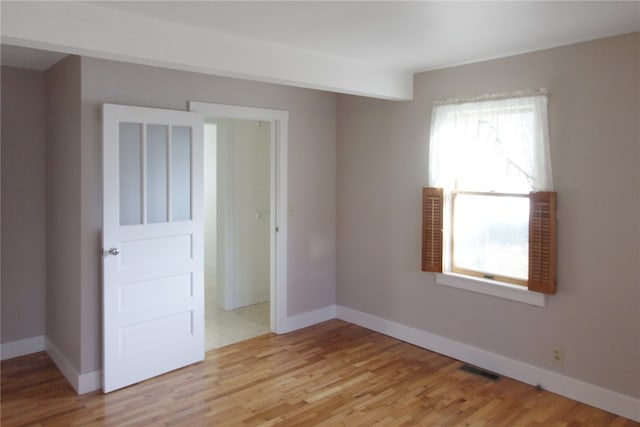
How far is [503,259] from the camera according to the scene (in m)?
3.72

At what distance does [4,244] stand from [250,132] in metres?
2.66

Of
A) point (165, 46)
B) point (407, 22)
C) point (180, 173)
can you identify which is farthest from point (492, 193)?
point (165, 46)

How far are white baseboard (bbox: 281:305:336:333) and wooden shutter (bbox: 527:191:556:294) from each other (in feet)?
7.32

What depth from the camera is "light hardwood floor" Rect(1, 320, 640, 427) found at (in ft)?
10.1

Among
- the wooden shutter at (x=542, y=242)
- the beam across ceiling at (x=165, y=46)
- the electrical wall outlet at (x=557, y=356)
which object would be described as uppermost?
the beam across ceiling at (x=165, y=46)

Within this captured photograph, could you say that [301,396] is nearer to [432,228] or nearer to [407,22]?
[432,228]

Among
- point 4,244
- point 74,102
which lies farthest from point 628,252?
point 4,244

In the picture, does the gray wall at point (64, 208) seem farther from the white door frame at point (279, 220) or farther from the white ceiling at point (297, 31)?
the white door frame at point (279, 220)

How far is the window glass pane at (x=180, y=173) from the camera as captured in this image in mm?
3713

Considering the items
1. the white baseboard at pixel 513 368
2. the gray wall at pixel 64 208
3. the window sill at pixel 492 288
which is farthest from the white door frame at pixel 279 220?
the window sill at pixel 492 288

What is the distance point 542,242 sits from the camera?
11.1ft

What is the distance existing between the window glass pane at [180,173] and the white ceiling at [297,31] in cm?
85

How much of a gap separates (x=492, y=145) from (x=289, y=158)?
6.14ft

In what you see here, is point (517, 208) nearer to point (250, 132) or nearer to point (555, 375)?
point (555, 375)
